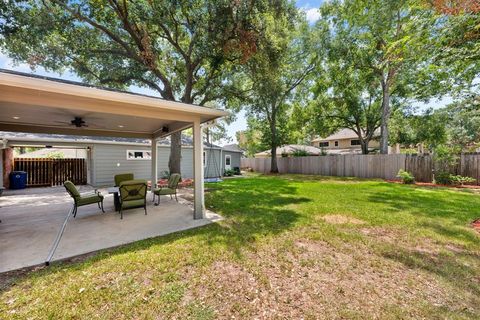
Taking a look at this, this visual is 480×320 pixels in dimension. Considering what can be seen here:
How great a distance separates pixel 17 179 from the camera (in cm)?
1077

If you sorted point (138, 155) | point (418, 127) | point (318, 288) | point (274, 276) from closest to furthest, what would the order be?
point (318, 288), point (274, 276), point (138, 155), point (418, 127)

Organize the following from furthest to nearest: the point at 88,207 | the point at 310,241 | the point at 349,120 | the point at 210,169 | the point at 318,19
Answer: the point at 349,120
the point at 210,169
the point at 318,19
the point at 88,207
the point at 310,241

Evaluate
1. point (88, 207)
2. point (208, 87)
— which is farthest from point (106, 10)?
point (88, 207)

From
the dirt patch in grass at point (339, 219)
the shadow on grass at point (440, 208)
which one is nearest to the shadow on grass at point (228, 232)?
the dirt patch in grass at point (339, 219)

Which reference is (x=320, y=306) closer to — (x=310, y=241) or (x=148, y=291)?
(x=310, y=241)

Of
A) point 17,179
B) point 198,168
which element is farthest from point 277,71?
point 17,179

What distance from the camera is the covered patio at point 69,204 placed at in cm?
342

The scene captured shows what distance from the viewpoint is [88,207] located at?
6691 millimetres

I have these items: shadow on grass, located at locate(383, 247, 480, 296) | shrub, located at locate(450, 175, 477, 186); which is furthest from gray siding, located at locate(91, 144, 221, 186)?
shrub, located at locate(450, 175, 477, 186)

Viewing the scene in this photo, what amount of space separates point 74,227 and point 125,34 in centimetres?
1017

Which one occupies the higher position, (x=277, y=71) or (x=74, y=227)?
(x=277, y=71)

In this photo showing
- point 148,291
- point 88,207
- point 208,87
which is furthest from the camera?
point 208,87

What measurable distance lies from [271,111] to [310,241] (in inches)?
669

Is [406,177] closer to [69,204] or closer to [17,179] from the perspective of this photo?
[69,204]
